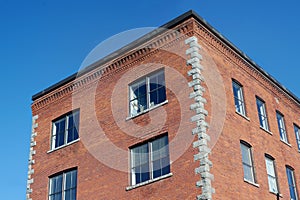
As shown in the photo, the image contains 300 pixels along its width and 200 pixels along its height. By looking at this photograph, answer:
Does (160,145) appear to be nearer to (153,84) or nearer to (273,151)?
(153,84)

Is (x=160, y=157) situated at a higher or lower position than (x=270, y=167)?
lower

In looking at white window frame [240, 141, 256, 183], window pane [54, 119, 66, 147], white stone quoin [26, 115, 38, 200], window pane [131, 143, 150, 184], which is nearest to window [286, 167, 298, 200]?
white window frame [240, 141, 256, 183]

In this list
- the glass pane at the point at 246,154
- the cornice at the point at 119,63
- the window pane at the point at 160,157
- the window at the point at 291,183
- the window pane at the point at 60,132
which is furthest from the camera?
the window pane at the point at 60,132

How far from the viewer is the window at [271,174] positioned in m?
22.7

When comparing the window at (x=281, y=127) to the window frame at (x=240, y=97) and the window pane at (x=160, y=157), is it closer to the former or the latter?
the window frame at (x=240, y=97)

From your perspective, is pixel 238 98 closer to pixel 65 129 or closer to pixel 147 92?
pixel 147 92

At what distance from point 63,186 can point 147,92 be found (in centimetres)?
676

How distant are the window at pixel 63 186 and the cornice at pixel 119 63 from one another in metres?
4.85

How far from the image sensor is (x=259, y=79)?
2562 centimetres

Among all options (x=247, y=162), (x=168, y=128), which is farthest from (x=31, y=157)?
(x=247, y=162)

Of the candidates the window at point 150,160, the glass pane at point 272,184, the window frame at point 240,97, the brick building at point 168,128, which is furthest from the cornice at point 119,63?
the glass pane at point 272,184

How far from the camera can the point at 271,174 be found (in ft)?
76.1

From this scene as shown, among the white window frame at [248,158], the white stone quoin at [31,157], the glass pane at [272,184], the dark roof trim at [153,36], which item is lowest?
the glass pane at [272,184]

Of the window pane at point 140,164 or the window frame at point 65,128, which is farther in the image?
the window frame at point 65,128
